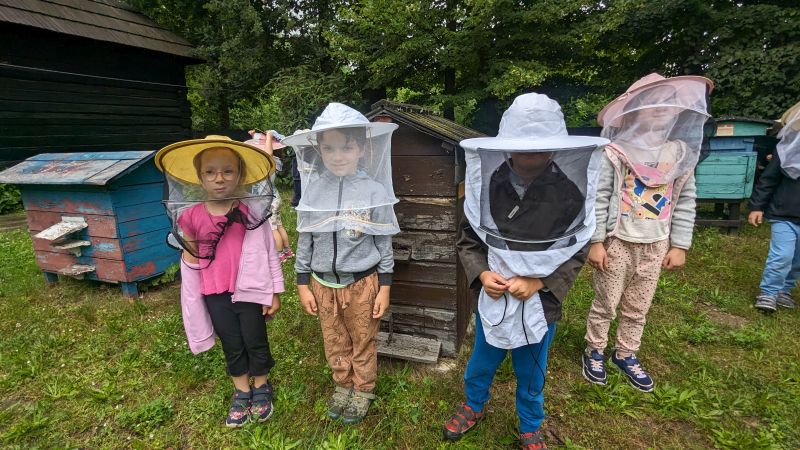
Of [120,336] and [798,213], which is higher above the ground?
[798,213]

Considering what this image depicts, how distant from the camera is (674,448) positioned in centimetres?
216

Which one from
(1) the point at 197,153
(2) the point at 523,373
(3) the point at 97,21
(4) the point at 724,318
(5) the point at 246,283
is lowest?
(4) the point at 724,318

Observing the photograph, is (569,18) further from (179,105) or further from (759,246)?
(179,105)

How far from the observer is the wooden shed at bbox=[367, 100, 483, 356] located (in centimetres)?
255

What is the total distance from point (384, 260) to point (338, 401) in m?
0.96

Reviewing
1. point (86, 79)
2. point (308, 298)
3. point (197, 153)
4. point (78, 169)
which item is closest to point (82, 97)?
point (86, 79)

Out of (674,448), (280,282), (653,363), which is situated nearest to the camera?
(674,448)

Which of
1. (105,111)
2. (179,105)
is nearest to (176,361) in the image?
(105,111)

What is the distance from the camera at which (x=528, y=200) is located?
1.74 meters

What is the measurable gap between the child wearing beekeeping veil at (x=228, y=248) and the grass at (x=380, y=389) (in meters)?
0.37

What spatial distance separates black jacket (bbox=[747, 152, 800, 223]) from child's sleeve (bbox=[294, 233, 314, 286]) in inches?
151

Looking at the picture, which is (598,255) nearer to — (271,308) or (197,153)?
(271,308)

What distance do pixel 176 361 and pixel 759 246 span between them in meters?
6.66

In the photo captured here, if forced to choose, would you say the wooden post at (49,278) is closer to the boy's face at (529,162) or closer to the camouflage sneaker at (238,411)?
the camouflage sneaker at (238,411)
